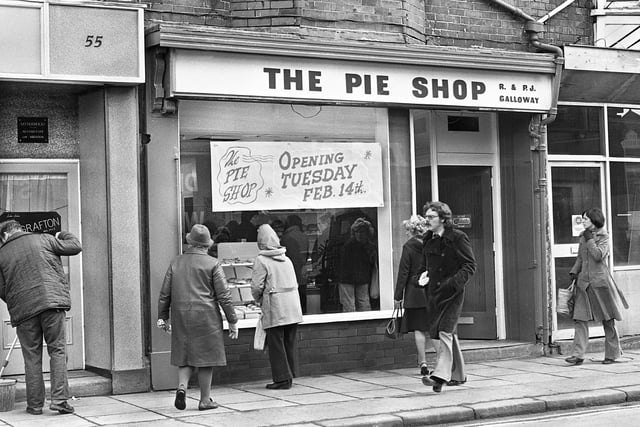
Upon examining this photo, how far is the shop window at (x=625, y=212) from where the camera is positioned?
48.5ft

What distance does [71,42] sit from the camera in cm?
1053

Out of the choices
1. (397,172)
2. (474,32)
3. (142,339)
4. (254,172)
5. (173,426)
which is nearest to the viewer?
(173,426)

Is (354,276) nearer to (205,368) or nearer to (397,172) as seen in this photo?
(397,172)

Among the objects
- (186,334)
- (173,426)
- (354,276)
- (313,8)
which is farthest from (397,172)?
(173,426)

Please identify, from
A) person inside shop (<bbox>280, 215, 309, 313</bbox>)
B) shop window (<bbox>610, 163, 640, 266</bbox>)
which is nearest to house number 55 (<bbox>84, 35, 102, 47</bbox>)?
person inside shop (<bbox>280, 215, 309, 313</bbox>)

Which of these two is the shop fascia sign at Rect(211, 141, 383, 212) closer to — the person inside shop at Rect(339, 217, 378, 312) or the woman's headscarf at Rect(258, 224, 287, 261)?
the person inside shop at Rect(339, 217, 378, 312)

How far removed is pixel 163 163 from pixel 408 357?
3.96m

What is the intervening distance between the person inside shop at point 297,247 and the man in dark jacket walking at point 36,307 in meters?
3.18

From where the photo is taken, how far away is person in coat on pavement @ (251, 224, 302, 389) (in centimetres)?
1086

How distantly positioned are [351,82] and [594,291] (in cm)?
404

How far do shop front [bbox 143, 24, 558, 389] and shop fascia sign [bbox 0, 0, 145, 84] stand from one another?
0.34 meters

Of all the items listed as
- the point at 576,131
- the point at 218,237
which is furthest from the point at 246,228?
the point at 576,131

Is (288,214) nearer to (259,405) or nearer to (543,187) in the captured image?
(259,405)

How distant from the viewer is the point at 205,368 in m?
9.74
